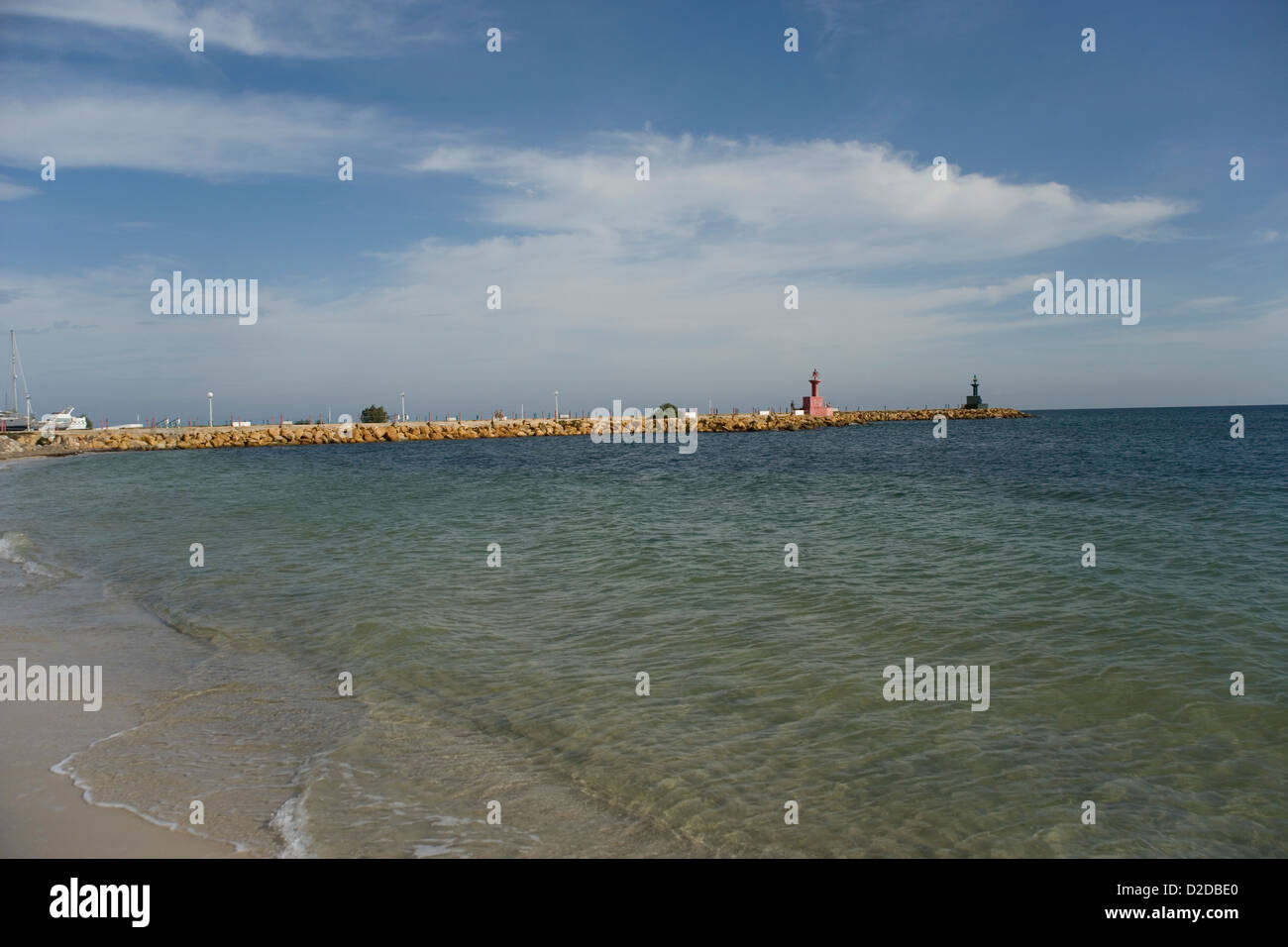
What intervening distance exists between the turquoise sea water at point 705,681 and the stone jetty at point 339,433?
4850 centimetres

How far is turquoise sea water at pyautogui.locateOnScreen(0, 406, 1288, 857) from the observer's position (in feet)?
17.0

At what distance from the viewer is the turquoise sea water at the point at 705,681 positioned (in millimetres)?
5191

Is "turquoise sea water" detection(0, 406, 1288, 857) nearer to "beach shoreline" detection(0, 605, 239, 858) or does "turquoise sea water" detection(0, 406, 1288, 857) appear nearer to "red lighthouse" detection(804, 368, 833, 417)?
"beach shoreline" detection(0, 605, 239, 858)

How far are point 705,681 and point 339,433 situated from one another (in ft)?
234

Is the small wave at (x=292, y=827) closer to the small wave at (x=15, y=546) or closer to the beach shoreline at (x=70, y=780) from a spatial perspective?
the beach shoreline at (x=70, y=780)

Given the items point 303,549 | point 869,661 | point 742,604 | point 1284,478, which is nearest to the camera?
point 869,661

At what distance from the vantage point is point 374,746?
638cm

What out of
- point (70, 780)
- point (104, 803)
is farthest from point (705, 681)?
point (70, 780)

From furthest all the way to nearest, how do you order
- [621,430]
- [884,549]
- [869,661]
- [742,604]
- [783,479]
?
1. [621,430]
2. [783,479]
3. [884,549]
4. [742,604]
5. [869,661]
